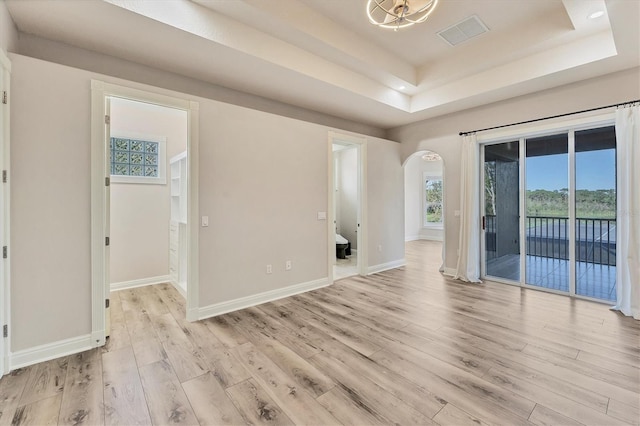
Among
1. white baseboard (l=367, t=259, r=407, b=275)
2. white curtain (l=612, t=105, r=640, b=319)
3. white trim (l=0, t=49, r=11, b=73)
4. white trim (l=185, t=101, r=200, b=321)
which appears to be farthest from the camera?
white baseboard (l=367, t=259, r=407, b=275)

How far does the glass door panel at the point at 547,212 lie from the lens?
4219 mm

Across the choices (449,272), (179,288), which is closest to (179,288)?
(179,288)


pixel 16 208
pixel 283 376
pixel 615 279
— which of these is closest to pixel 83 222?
pixel 16 208

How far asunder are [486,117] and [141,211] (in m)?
6.12

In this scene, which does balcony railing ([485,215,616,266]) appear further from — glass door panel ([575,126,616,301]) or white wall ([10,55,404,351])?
white wall ([10,55,404,351])

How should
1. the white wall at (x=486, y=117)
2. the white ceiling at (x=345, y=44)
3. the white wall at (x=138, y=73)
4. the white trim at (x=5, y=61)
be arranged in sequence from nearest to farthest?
the white trim at (x=5, y=61), the white ceiling at (x=345, y=44), the white wall at (x=138, y=73), the white wall at (x=486, y=117)

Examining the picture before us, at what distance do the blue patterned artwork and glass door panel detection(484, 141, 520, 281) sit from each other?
5.88 m

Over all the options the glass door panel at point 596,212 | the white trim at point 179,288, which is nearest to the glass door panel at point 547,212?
the glass door panel at point 596,212

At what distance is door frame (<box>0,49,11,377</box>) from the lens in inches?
87.2

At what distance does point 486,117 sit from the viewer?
484cm

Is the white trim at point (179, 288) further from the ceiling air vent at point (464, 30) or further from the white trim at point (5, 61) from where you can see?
the ceiling air vent at point (464, 30)

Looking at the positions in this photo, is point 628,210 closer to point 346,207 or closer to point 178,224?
point 346,207

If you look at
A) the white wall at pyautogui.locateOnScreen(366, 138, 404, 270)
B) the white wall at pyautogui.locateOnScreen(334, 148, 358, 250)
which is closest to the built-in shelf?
the white wall at pyautogui.locateOnScreen(366, 138, 404, 270)

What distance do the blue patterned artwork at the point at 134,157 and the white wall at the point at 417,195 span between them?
8081 mm
